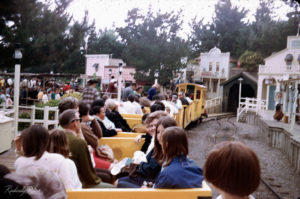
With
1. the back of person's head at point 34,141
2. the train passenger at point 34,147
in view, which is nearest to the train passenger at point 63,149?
the train passenger at point 34,147

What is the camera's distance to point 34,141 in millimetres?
2518

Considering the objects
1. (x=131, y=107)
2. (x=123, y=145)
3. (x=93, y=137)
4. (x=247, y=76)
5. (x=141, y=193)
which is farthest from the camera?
(x=247, y=76)

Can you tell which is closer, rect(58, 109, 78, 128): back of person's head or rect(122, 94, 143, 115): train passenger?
rect(58, 109, 78, 128): back of person's head

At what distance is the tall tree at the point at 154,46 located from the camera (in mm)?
27016

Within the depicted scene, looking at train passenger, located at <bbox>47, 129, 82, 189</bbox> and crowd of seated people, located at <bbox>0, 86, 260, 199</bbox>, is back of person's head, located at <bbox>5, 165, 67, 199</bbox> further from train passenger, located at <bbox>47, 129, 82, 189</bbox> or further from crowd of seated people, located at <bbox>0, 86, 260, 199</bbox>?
train passenger, located at <bbox>47, 129, 82, 189</bbox>

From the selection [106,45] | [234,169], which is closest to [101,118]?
[234,169]

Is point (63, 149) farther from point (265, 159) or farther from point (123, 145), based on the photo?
point (265, 159)

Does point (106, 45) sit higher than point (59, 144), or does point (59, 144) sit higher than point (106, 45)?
point (106, 45)

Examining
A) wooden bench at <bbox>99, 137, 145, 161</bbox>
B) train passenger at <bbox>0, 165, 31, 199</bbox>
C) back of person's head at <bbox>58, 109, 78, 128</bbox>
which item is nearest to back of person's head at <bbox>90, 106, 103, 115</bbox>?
wooden bench at <bbox>99, 137, 145, 161</bbox>

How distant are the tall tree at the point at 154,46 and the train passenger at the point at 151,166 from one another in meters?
23.6

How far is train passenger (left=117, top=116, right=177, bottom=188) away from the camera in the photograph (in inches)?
134

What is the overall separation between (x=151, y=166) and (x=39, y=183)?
1.91 metres

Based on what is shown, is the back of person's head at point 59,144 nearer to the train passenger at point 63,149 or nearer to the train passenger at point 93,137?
the train passenger at point 63,149

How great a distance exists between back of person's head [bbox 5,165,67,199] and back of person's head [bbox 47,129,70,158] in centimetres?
107
